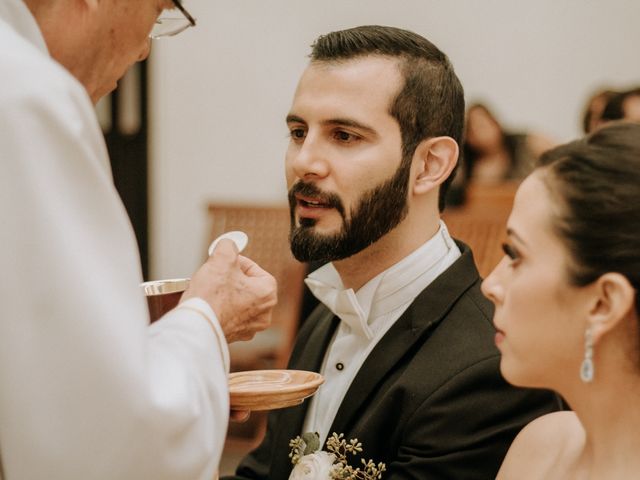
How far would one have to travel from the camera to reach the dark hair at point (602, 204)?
148 centimetres

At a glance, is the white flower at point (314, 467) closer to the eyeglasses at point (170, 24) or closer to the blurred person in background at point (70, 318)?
the blurred person in background at point (70, 318)

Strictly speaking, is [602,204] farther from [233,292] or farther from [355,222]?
[355,222]

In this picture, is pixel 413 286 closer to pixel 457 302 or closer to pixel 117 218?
pixel 457 302

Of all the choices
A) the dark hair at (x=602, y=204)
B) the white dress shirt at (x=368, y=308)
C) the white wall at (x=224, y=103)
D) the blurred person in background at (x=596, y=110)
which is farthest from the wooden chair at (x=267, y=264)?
the dark hair at (x=602, y=204)

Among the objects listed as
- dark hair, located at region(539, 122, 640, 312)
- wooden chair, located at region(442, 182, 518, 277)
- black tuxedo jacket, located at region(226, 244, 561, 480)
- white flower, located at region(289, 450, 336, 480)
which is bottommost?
wooden chair, located at region(442, 182, 518, 277)

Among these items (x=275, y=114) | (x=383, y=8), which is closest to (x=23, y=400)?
(x=275, y=114)

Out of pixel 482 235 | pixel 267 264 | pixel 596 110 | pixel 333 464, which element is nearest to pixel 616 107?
pixel 596 110

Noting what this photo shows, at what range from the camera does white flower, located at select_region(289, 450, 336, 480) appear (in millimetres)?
1935

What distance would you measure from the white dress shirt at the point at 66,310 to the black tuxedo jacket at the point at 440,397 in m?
0.76

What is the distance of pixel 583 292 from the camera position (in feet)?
4.99

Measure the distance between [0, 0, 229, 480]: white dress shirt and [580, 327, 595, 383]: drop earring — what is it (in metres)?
0.65

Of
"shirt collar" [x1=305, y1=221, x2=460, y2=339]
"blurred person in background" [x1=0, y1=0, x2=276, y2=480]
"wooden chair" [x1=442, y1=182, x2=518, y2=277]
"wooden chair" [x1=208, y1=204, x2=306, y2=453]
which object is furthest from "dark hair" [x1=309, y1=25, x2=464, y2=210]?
"wooden chair" [x1=208, y1=204, x2=306, y2=453]

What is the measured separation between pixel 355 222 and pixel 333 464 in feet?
1.86

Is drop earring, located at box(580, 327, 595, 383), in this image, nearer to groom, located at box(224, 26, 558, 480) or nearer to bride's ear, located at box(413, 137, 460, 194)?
groom, located at box(224, 26, 558, 480)
